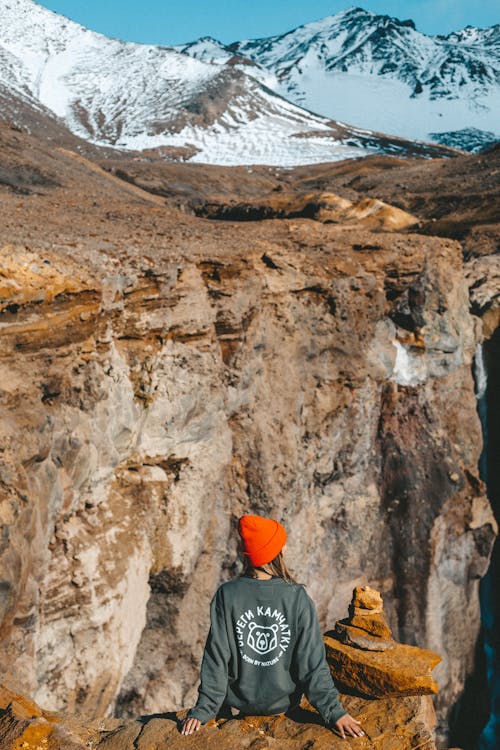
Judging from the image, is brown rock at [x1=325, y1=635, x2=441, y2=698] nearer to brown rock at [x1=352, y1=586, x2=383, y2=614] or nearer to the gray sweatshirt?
brown rock at [x1=352, y1=586, x2=383, y2=614]

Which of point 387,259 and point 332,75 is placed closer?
point 387,259

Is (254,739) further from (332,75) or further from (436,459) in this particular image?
(332,75)

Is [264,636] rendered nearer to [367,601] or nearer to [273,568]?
[273,568]

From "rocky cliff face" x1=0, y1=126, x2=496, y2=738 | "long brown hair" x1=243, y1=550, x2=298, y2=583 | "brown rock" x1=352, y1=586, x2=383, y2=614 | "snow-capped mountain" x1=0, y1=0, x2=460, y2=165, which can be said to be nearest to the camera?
"long brown hair" x1=243, y1=550, x2=298, y2=583

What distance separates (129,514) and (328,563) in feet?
21.2

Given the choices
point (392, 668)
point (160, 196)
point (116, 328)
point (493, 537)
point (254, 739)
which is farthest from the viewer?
point (160, 196)

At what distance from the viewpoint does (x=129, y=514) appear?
10.2m

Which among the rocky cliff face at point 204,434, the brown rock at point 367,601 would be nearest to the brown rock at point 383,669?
the brown rock at point 367,601

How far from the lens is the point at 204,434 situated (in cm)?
1159

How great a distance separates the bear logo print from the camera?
13.3 feet

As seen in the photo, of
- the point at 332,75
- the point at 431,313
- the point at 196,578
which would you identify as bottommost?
the point at 196,578

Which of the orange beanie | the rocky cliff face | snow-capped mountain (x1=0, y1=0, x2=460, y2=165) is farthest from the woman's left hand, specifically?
snow-capped mountain (x1=0, y1=0, x2=460, y2=165)

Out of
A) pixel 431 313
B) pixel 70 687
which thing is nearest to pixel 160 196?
pixel 431 313

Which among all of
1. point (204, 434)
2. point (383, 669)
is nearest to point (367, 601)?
point (383, 669)
